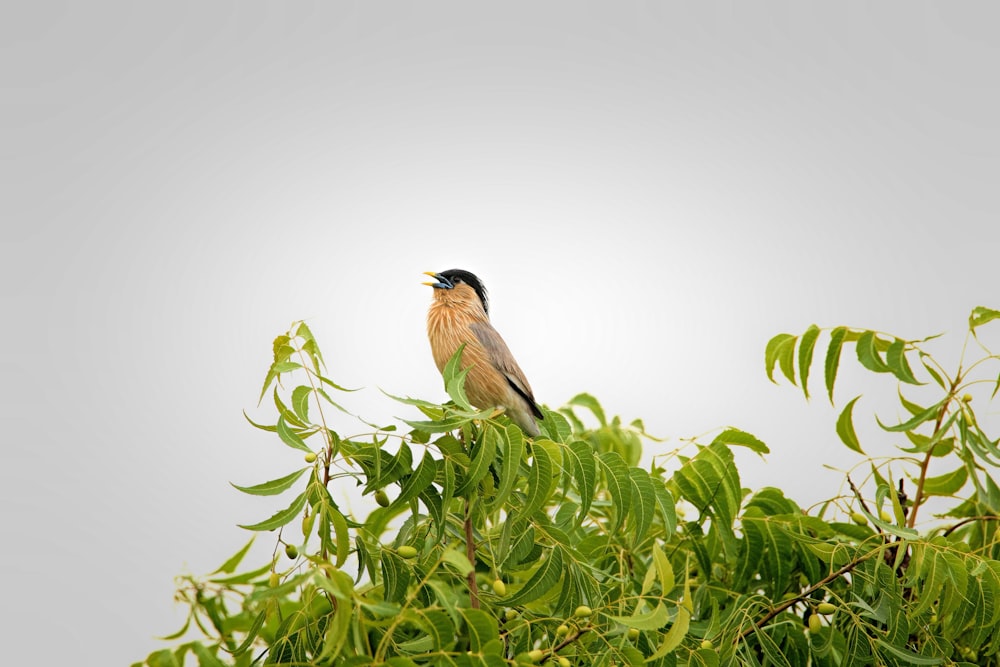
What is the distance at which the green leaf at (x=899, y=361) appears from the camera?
1954 millimetres

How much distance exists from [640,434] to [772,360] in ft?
1.72

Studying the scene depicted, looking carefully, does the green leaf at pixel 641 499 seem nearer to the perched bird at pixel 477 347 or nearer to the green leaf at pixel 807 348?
the green leaf at pixel 807 348

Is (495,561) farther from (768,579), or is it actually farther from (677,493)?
(768,579)

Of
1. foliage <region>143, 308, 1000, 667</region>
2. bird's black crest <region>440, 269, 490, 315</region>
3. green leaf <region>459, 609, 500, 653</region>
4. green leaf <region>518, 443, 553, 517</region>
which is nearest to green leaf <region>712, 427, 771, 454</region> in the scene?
foliage <region>143, 308, 1000, 667</region>

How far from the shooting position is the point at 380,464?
1.65 metres

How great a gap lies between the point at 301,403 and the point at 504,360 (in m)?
1.28

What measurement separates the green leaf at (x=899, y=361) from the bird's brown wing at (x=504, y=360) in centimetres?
97

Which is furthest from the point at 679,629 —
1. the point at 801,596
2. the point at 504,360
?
the point at 504,360

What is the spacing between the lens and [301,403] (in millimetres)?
1618

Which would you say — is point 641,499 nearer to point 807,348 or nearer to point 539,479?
point 539,479

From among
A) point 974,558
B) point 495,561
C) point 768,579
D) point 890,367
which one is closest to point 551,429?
point 495,561

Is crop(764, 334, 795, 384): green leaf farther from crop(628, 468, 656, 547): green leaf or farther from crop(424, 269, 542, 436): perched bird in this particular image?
crop(424, 269, 542, 436): perched bird

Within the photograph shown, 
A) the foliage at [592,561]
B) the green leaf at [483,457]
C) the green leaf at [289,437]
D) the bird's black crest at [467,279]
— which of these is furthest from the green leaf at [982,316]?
the bird's black crest at [467,279]

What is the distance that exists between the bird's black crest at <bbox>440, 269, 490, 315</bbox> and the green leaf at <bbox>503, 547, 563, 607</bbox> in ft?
5.37
